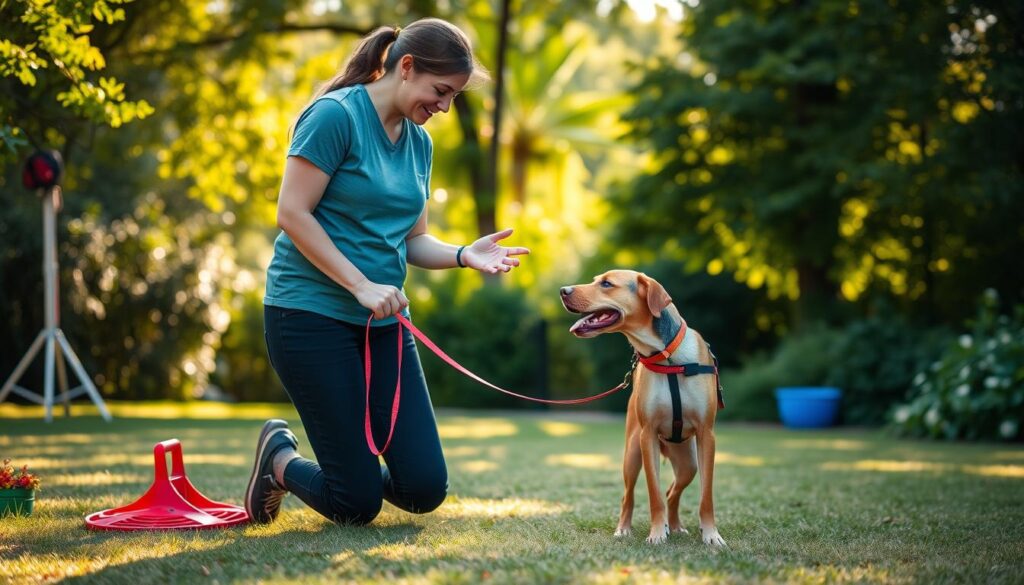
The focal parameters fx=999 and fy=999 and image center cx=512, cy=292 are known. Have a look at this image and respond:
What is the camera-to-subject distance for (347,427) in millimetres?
4168

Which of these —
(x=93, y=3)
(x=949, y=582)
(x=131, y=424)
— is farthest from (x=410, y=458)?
(x=131, y=424)

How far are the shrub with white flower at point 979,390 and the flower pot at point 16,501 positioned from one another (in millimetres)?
8749

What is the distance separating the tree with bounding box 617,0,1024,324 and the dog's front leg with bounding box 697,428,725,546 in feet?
25.5

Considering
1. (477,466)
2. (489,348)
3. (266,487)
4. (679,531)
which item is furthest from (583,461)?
(489,348)

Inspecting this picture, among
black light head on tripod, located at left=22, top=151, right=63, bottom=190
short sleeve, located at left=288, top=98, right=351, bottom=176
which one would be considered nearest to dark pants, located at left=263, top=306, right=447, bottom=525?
short sleeve, located at left=288, top=98, right=351, bottom=176

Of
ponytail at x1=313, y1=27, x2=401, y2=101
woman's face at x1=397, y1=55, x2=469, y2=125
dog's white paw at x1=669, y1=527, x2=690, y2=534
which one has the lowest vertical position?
dog's white paw at x1=669, y1=527, x2=690, y2=534

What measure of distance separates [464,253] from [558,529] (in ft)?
4.20

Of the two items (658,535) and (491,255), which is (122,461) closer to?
(491,255)

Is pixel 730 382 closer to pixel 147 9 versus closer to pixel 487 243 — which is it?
pixel 147 9

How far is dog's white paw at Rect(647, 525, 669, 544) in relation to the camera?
4164 mm

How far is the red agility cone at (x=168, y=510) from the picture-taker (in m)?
4.28

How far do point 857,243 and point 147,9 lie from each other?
10.1m

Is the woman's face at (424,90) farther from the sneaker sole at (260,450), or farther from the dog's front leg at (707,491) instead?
the dog's front leg at (707,491)

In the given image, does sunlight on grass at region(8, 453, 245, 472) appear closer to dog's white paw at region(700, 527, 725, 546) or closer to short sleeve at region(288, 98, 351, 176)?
short sleeve at region(288, 98, 351, 176)
